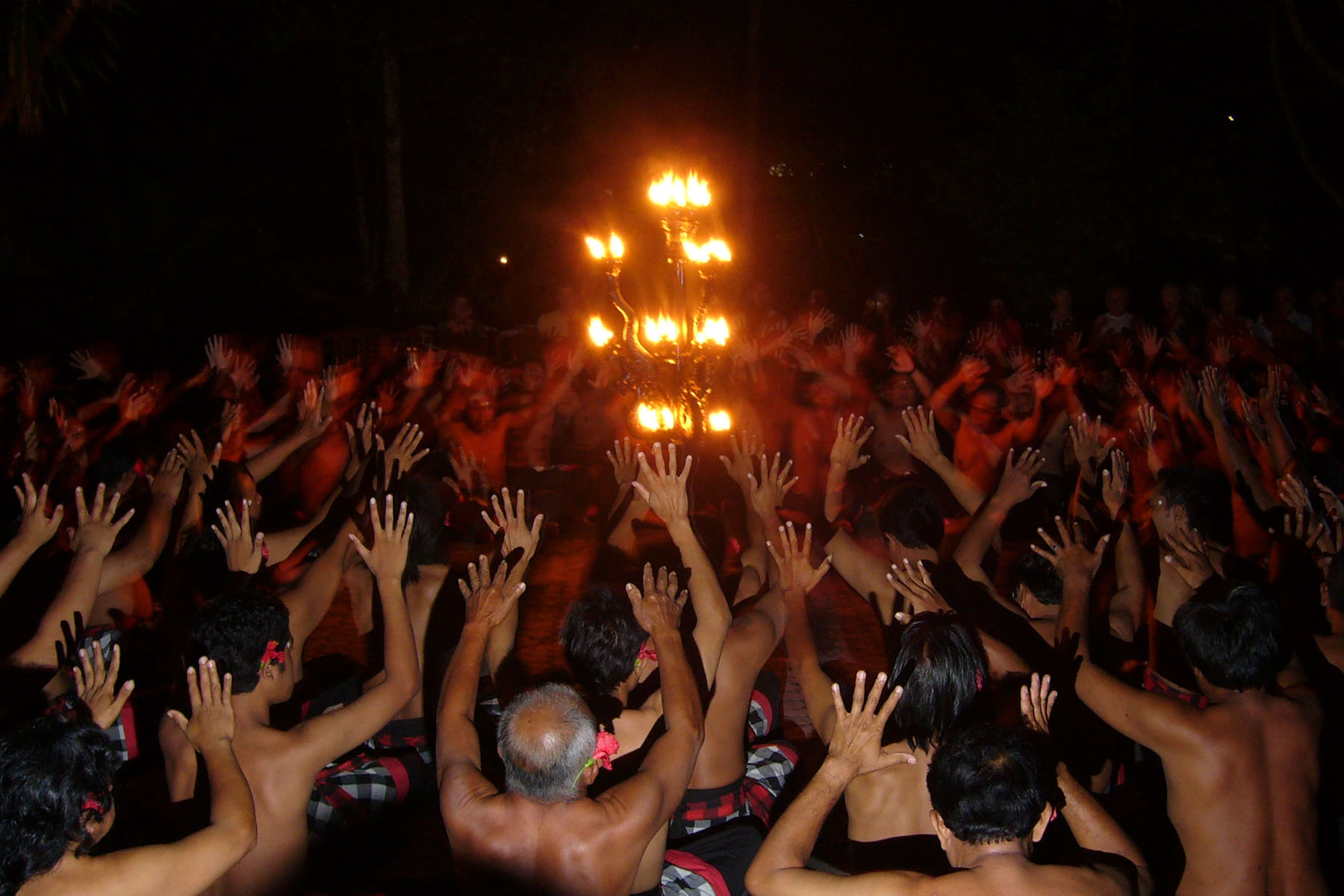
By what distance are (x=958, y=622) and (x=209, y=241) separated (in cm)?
1560

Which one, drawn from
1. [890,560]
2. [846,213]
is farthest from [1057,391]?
[846,213]

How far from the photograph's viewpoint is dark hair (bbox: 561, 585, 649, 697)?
4.00 metres

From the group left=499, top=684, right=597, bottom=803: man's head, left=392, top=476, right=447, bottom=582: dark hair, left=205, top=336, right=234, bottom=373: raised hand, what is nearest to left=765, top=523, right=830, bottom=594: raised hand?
left=499, top=684, right=597, bottom=803: man's head

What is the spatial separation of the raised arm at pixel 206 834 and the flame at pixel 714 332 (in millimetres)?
4307

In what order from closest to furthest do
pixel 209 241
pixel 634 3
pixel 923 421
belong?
pixel 923 421 → pixel 209 241 → pixel 634 3

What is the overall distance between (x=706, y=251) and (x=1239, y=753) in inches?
180

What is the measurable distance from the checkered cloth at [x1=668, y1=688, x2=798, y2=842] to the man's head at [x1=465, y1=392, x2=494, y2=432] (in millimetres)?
4851

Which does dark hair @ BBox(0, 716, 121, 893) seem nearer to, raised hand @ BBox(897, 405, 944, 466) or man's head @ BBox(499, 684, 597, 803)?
man's head @ BBox(499, 684, 597, 803)

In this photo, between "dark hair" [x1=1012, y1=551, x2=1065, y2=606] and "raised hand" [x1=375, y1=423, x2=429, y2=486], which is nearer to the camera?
"dark hair" [x1=1012, y1=551, x2=1065, y2=606]

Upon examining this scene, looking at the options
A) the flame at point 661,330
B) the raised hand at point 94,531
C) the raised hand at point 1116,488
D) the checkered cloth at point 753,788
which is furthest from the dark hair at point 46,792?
the flame at point 661,330

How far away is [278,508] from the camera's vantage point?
332 inches

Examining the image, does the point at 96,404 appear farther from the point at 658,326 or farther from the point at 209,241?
the point at 209,241

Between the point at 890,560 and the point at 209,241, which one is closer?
the point at 890,560

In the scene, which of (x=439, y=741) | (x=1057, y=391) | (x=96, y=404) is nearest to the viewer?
(x=439, y=741)
